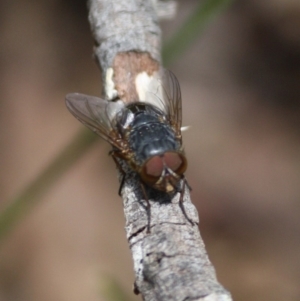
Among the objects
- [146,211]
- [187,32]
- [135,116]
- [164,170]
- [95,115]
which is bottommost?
[146,211]

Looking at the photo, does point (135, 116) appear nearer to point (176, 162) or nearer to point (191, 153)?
point (176, 162)

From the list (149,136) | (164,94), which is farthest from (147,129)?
(164,94)

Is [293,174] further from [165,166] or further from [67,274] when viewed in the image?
[165,166]

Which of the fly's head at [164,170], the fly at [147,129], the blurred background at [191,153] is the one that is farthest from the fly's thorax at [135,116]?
the blurred background at [191,153]

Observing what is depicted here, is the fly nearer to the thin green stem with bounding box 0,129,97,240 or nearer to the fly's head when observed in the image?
the fly's head

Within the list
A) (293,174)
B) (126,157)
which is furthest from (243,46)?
(126,157)

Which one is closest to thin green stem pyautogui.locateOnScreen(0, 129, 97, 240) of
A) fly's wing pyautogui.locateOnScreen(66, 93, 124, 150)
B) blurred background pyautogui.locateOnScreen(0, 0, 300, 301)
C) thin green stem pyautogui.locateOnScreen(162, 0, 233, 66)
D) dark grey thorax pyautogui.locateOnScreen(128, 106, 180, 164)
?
fly's wing pyautogui.locateOnScreen(66, 93, 124, 150)

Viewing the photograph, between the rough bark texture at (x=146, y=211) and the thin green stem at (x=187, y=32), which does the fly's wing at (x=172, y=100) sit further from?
the rough bark texture at (x=146, y=211)
